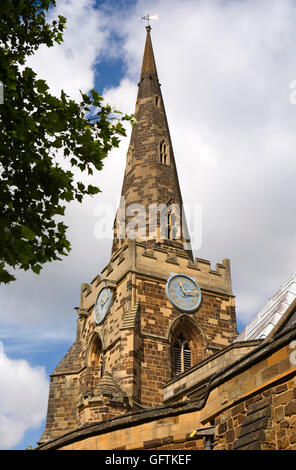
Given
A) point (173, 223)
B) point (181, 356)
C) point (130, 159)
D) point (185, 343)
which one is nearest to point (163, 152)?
point (130, 159)

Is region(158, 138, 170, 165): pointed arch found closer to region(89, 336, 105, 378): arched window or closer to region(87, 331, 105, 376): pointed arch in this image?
region(87, 331, 105, 376): pointed arch

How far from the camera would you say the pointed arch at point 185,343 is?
23578 millimetres

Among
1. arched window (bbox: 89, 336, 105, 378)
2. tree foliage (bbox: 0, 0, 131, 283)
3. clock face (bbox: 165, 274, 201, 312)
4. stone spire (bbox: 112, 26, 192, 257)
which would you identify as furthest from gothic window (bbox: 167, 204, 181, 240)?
tree foliage (bbox: 0, 0, 131, 283)

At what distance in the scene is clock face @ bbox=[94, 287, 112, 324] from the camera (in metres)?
25.1

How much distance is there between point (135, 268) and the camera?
2412 cm

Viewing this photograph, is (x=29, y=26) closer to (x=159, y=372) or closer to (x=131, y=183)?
(x=159, y=372)

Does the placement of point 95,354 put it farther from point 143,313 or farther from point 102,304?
point 143,313

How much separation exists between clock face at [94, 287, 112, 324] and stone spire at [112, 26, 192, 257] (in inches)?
122

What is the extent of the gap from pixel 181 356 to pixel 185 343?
0.69 metres

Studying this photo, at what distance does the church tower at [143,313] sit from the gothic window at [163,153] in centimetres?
8

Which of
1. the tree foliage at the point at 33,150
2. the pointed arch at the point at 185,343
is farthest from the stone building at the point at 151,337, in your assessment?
the tree foliage at the point at 33,150

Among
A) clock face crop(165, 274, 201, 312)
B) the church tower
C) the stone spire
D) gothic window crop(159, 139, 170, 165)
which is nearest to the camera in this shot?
the church tower

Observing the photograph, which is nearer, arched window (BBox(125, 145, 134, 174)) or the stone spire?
the stone spire

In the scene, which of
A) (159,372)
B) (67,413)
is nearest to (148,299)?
(159,372)
